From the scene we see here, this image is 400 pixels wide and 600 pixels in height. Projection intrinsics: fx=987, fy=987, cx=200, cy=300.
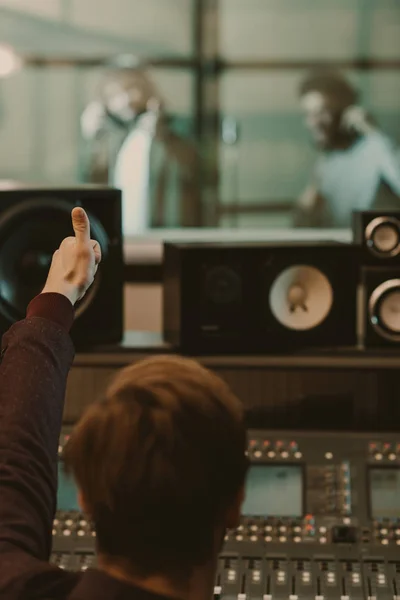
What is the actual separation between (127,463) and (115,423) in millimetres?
40

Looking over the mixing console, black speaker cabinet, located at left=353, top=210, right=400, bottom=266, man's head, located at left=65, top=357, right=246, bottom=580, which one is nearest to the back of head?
black speaker cabinet, located at left=353, top=210, right=400, bottom=266

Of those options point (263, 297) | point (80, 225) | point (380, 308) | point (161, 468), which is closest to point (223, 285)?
point (263, 297)

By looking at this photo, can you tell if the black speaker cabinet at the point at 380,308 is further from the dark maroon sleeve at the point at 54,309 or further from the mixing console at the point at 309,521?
the dark maroon sleeve at the point at 54,309

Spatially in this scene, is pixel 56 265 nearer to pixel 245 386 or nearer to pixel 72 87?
pixel 245 386

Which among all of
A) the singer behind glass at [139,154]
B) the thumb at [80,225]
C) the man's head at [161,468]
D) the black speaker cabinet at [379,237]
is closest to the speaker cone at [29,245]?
the black speaker cabinet at [379,237]

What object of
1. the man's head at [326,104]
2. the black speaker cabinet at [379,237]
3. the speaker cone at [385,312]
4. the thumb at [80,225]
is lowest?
the speaker cone at [385,312]

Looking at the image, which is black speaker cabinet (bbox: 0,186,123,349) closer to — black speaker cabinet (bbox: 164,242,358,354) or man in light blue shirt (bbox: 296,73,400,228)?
black speaker cabinet (bbox: 164,242,358,354)

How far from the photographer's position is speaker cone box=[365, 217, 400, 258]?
1.85m

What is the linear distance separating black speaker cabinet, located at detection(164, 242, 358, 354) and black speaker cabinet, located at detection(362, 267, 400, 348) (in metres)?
0.03

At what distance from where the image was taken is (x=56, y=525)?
1.65m

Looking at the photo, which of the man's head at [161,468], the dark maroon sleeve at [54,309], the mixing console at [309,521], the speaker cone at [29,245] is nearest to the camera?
the man's head at [161,468]

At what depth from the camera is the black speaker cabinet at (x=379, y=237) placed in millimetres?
1849

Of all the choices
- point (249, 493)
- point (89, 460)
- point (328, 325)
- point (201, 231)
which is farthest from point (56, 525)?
point (201, 231)

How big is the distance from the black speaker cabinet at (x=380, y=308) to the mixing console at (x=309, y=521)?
23 centimetres
